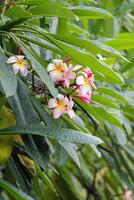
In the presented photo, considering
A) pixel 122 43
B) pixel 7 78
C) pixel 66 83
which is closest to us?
pixel 7 78

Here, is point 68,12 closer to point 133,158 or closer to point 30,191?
point 30,191

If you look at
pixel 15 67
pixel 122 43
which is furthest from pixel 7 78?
pixel 122 43

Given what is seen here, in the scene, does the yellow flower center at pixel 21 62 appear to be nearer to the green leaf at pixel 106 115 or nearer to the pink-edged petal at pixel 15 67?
the pink-edged petal at pixel 15 67

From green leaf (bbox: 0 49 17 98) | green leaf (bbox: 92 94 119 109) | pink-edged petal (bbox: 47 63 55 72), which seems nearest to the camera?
green leaf (bbox: 0 49 17 98)

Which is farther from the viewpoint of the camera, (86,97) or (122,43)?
(122,43)

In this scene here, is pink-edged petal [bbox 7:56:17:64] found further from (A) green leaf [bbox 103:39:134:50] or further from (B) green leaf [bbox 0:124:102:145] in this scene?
(A) green leaf [bbox 103:39:134:50]

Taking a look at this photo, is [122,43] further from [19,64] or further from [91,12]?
[19,64]

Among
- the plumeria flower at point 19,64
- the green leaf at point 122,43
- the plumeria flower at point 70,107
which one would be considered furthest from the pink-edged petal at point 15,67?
the green leaf at point 122,43

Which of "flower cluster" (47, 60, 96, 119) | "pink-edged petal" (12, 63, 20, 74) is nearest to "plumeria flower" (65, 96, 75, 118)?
"flower cluster" (47, 60, 96, 119)
